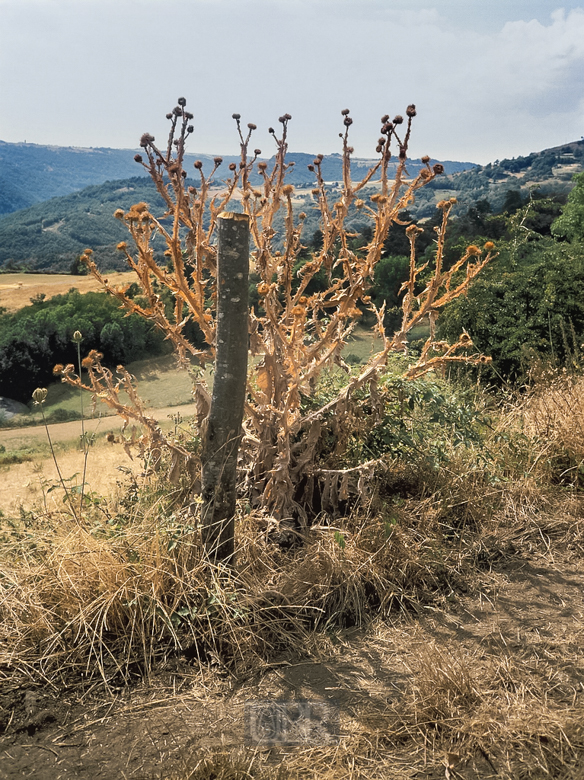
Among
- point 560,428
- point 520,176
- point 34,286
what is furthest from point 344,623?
point 520,176

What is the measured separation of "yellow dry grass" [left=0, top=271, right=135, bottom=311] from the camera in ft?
30.7

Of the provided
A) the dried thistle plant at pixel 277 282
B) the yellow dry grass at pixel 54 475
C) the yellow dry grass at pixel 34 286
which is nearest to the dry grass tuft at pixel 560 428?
the dried thistle plant at pixel 277 282

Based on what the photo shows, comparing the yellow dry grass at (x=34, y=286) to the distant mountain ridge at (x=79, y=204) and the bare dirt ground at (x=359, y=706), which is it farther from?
the bare dirt ground at (x=359, y=706)

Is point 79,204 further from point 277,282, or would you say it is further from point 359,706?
point 359,706

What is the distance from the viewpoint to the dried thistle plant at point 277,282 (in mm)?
2828

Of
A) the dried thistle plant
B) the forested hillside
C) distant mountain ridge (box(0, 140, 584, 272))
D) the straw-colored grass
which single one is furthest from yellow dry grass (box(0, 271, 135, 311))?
the forested hillside

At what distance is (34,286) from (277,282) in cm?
811

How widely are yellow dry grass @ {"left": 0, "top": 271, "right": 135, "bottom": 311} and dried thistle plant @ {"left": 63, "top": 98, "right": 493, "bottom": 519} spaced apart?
633 centimetres

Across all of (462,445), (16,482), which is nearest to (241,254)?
(462,445)

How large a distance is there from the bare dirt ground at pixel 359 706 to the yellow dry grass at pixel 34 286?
296 inches

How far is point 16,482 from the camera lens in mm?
5242

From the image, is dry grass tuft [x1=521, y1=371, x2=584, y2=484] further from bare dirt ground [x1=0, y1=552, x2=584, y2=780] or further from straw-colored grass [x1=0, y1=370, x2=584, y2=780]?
bare dirt ground [x1=0, y1=552, x2=584, y2=780]

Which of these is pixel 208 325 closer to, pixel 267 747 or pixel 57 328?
pixel 267 747

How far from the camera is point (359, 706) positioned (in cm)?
221
